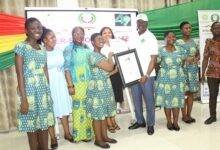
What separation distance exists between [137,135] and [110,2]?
2456mm

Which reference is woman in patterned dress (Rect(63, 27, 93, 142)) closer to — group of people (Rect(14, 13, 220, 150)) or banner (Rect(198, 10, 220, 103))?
group of people (Rect(14, 13, 220, 150))

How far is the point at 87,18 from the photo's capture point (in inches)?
179

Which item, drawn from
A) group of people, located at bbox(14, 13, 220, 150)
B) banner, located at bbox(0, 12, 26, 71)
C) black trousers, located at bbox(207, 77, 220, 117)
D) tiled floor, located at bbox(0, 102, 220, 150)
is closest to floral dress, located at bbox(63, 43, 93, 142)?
group of people, located at bbox(14, 13, 220, 150)

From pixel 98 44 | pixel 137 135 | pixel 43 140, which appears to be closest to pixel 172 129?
pixel 137 135

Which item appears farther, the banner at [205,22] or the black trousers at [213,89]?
the banner at [205,22]

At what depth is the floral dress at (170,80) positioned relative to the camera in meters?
4.21

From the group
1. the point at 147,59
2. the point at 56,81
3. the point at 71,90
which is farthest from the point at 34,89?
the point at 147,59

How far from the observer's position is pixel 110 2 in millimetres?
5609

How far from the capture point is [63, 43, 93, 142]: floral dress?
3.84 m

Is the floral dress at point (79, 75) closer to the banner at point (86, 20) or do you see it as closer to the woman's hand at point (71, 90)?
the woman's hand at point (71, 90)

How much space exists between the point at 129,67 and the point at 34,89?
1.42 meters

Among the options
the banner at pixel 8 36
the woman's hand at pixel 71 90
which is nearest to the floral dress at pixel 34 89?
the woman's hand at pixel 71 90

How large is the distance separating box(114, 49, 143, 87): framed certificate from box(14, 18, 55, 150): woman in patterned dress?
45.8 inches

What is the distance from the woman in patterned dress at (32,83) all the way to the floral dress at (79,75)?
2.36ft
